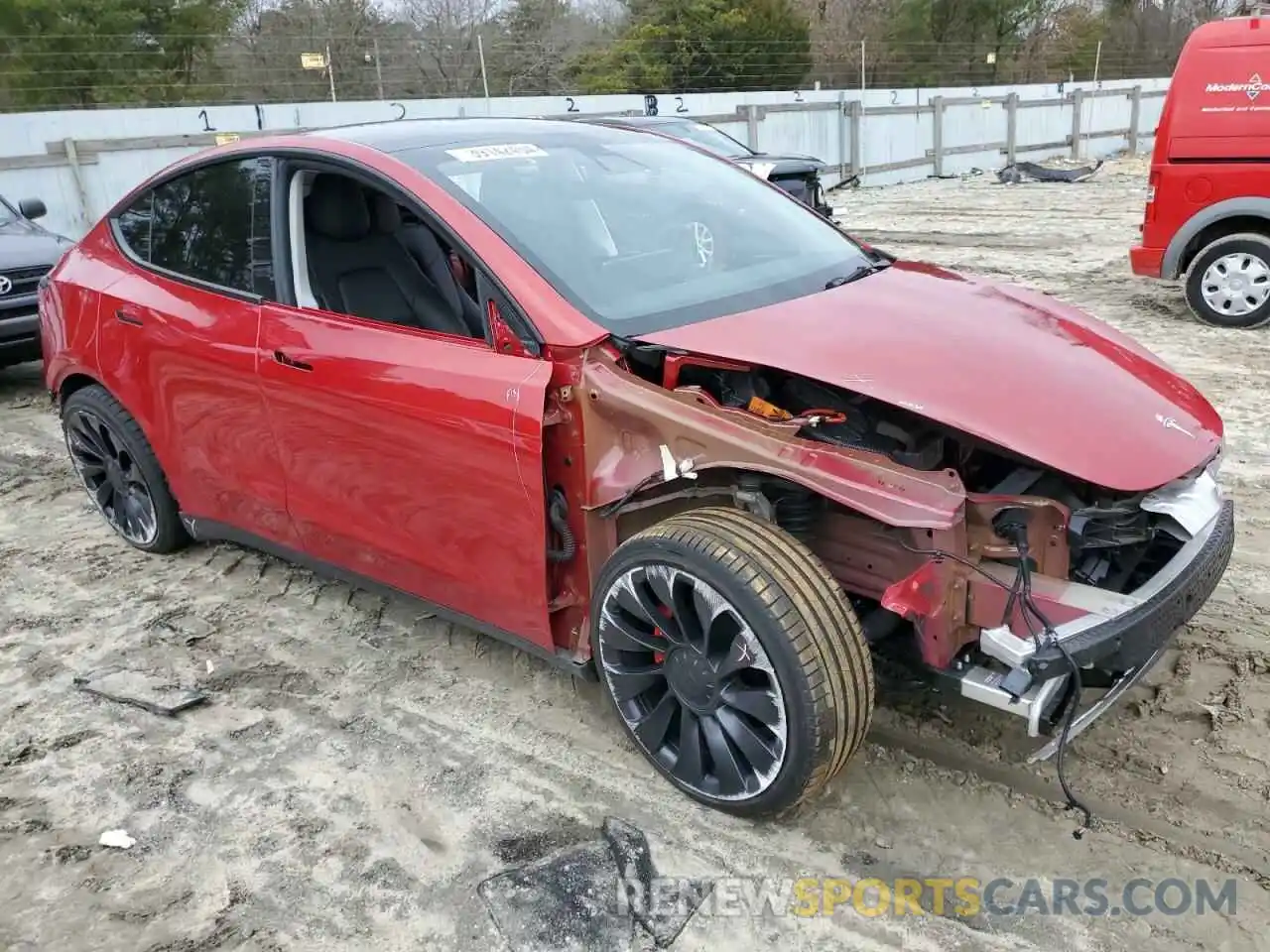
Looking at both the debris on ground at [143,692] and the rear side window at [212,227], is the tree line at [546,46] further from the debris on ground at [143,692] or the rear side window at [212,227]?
the debris on ground at [143,692]

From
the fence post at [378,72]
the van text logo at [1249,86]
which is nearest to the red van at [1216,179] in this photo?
the van text logo at [1249,86]

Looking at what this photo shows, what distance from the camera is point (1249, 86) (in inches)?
283

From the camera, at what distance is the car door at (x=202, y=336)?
3.55 meters

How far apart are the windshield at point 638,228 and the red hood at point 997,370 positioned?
0.58 feet

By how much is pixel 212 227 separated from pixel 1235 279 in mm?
7059

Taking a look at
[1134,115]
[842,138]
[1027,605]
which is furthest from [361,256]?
[1134,115]

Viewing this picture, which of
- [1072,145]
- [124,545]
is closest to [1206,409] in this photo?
[124,545]

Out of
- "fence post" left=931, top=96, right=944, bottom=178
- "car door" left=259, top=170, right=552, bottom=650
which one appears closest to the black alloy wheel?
"car door" left=259, top=170, right=552, bottom=650

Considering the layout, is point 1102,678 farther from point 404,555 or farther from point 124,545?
point 124,545

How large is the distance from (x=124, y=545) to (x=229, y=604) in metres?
0.98

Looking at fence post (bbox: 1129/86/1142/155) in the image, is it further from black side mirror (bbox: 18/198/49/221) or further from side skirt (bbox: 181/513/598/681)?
side skirt (bbox: 181/513/598/681)

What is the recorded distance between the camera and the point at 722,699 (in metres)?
2.63

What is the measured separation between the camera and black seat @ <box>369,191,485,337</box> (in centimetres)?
317

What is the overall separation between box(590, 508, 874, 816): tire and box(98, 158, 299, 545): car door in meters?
1.52
